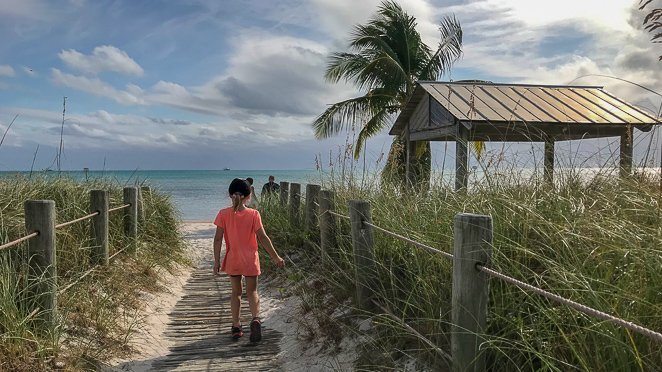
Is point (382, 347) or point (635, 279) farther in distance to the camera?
point (382, 347)

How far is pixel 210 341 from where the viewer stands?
18.5ft

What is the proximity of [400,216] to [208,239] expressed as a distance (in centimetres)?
978

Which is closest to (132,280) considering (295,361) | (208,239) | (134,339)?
(134,339)

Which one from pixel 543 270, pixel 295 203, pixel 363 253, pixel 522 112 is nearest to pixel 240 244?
pixel 363 253

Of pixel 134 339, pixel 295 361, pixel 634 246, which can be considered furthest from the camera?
pixel 134 339

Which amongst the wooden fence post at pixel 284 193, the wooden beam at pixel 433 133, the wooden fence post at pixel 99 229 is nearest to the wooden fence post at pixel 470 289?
the wooden fence post at pixel 99 229

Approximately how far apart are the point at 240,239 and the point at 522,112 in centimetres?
638

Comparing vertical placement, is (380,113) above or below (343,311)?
above

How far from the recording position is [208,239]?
14188 millimetres

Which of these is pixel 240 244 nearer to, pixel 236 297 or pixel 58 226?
pixel 236 297

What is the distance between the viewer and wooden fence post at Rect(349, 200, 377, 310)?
4.96 m

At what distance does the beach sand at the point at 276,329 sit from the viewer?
4742 mm

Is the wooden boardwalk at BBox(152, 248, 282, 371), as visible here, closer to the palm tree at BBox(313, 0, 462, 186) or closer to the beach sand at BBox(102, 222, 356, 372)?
the beach sand at BBox(102, 222, 356, 372)

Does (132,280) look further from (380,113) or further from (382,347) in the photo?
(380,113)
